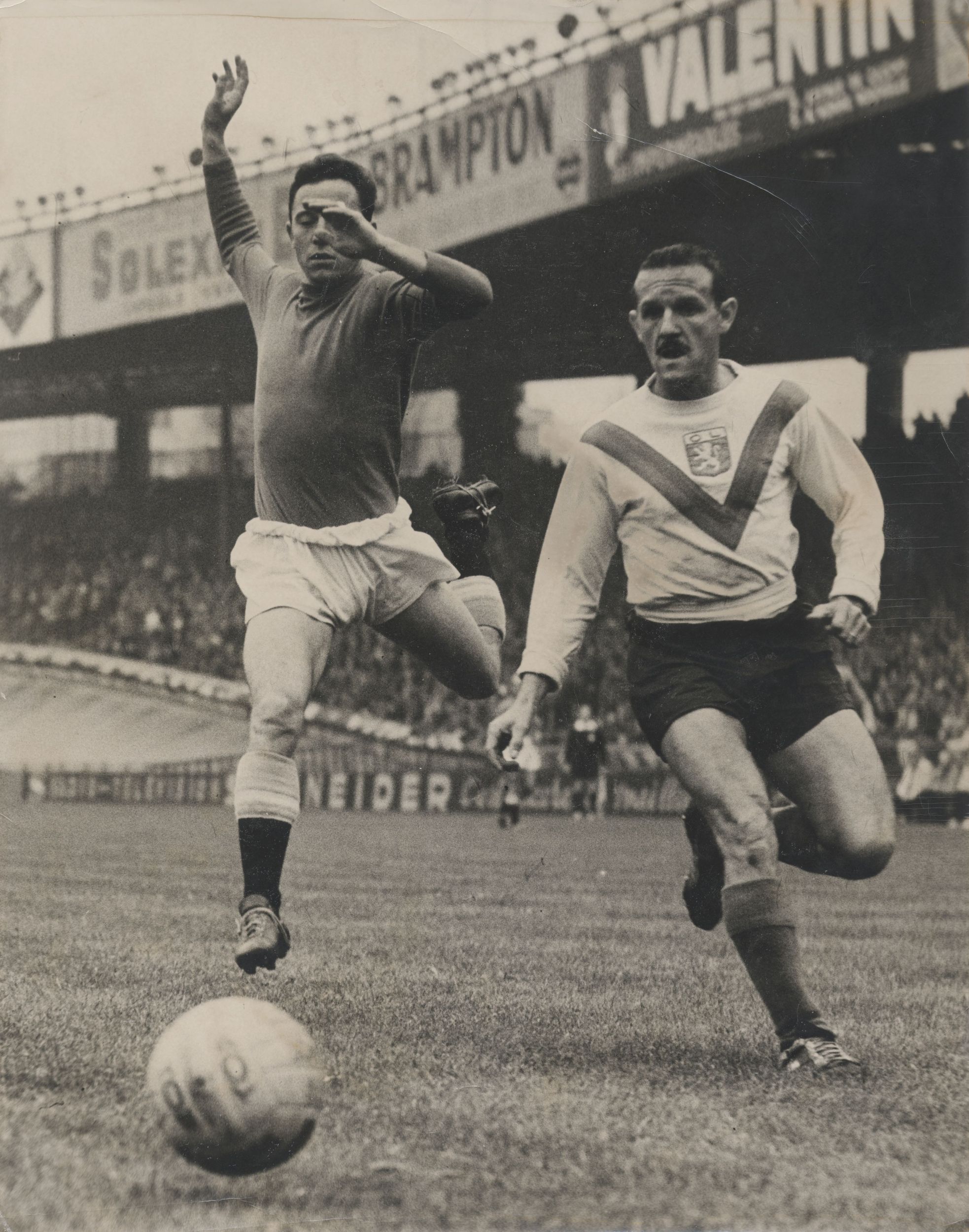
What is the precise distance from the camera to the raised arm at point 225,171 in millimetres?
4656

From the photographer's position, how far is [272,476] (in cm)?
455

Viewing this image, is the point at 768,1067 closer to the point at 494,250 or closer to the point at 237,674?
the point at 494,250

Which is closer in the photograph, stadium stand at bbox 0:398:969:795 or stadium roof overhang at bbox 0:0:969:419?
stadium roof overhang at bbox 0:0:969:419

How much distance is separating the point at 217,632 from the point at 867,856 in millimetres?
12541

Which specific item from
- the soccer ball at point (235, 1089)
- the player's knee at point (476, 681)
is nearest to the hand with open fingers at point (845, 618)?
the player's knee at point (476, 681)

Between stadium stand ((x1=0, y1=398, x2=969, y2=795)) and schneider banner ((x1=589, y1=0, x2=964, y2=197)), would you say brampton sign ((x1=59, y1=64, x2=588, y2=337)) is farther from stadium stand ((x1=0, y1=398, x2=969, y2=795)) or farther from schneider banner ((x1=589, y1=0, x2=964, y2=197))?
stadium stand ((x1=0, y1=398, x2=969, y2=795))

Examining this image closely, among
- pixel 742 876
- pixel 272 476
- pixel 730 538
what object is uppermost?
pixel 272 476

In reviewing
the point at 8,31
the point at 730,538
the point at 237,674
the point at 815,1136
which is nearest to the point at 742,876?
the point at 815,1136

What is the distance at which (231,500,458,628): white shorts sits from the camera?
4.35 meters

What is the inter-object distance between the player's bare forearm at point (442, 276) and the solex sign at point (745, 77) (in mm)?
1212

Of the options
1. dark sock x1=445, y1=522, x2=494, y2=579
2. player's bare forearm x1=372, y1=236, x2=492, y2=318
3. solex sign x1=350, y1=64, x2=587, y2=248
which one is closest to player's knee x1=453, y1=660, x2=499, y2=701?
dark sock x1=445, y1=522, x2=494, y2=579

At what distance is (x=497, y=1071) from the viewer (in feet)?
11.7

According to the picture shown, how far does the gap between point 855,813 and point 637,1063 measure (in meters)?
0.91

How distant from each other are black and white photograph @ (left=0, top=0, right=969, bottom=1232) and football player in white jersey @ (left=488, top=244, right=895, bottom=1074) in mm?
13
